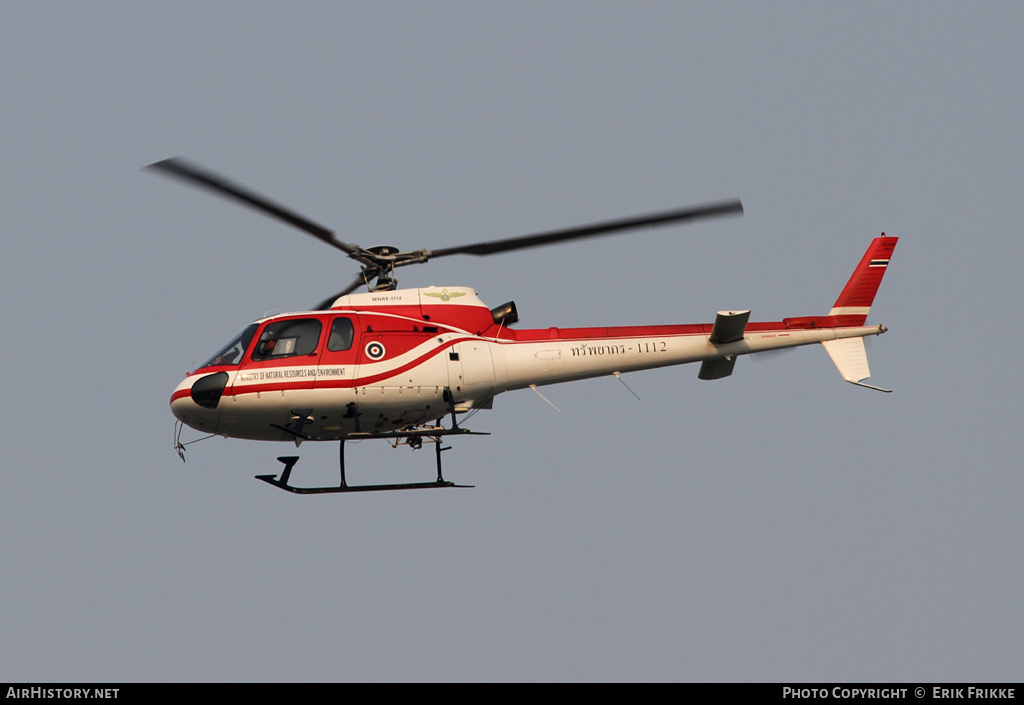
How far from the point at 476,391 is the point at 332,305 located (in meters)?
2.39

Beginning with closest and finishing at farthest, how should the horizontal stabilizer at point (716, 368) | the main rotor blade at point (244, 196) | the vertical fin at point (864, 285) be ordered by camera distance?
the main rotor blade at point (244, 196) → the horizontal stabilizer at point (716, 368) → the vertical fin at point (864, 285)

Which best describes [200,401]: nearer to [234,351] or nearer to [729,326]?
[234,351]

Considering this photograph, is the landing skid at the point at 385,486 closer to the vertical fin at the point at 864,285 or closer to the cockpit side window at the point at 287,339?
the cockpit side window at the point at 287,339

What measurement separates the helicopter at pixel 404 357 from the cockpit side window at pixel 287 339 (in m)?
0.02

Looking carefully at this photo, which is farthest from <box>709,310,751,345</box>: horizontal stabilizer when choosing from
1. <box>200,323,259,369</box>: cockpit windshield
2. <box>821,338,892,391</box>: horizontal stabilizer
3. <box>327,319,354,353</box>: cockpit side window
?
<box>200,323,259,369</box>: cockpit windshield

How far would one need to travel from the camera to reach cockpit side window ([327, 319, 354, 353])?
51.2 ft

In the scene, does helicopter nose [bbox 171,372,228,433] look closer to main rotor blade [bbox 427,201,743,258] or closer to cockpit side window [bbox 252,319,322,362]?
cockpit side window [bbox 252,319,322,362]

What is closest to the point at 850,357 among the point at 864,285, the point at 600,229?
the point at 864,285

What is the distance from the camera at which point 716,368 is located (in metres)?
16.9

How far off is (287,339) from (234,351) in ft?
2.47

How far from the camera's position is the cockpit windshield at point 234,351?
1564cm

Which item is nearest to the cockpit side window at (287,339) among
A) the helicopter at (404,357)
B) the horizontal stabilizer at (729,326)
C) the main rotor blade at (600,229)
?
the helicopter at (404,357)

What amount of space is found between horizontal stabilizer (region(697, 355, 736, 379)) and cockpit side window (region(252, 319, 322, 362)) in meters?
5.56
